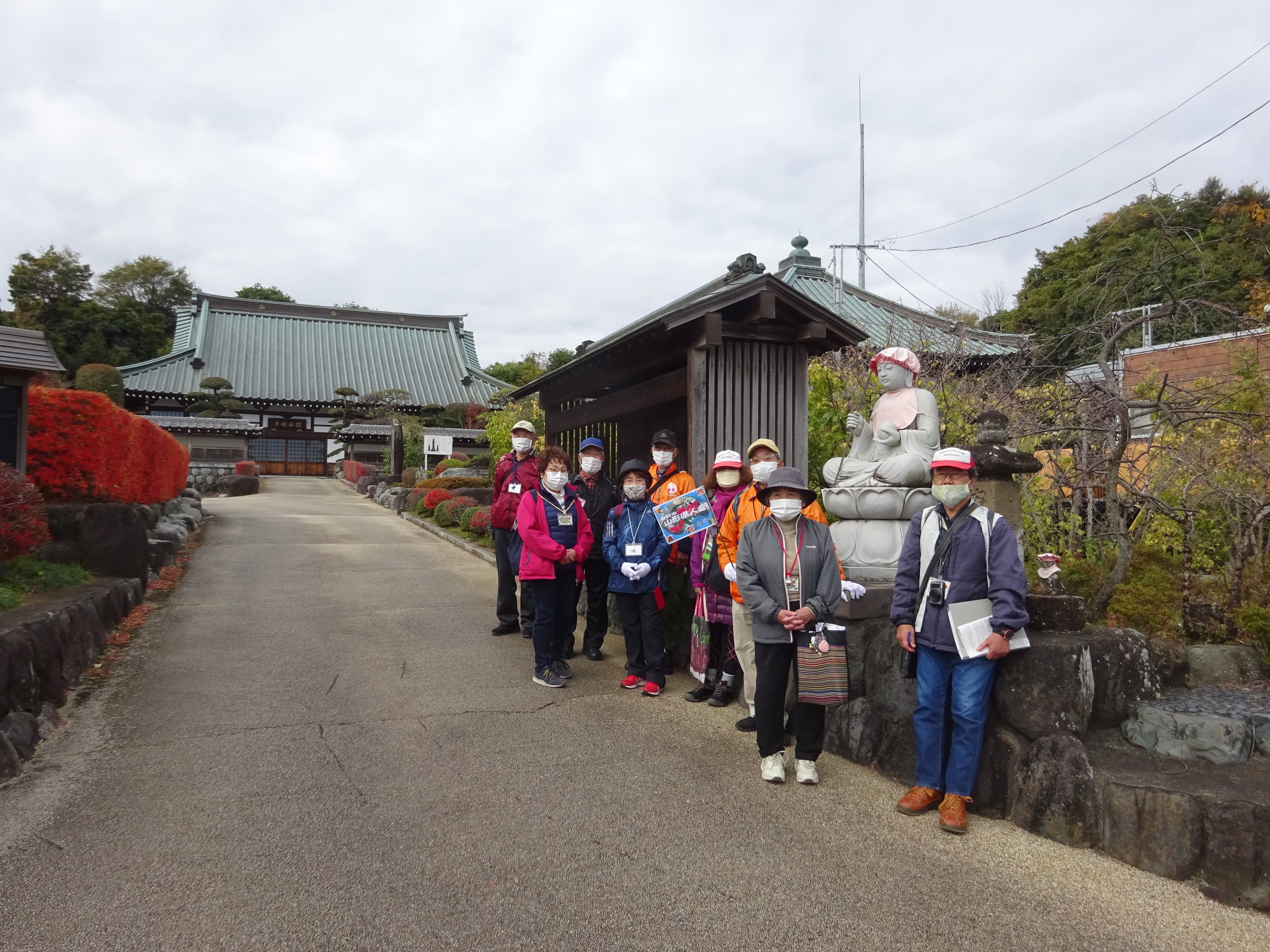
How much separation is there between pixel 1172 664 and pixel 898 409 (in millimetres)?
2123

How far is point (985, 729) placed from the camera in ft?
12.7

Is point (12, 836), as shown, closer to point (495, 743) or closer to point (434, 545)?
point (495, 743)

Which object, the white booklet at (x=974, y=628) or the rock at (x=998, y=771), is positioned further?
the rock at (x=998, y=771)

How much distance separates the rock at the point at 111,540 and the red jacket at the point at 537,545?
4.68 meters

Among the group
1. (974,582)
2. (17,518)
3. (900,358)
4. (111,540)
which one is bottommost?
(111,540)

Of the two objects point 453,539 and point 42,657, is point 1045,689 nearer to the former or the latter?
point 42,657

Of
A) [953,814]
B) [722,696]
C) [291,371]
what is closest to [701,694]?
[722,696]

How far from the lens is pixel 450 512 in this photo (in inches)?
623

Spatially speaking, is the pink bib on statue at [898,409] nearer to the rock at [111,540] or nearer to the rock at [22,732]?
the rock at [22,732]

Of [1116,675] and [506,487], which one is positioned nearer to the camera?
[1116,675]

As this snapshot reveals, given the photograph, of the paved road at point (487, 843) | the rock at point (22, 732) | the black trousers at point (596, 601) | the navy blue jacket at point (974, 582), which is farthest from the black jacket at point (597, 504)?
the rock at point (22, 732)

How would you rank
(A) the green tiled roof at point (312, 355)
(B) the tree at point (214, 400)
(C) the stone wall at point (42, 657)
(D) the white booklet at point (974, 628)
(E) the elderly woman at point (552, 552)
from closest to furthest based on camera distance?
(D) the white booklet at point (974, 628), (C) the stone wall at point (42, 657), (E) the elderly woman at point (552, 552), (B) the tree at point (214, 400), (A) the green tiled roof at point (312, 355)

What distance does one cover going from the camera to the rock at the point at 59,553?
24.0 feet

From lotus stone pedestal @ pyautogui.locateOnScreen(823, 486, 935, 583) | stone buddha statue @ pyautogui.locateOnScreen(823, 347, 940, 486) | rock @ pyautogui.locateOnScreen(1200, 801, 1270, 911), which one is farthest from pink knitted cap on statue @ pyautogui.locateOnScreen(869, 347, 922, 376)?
rock @ pyautogui.locateOnScreen(1200, 801, 1270, 911)
